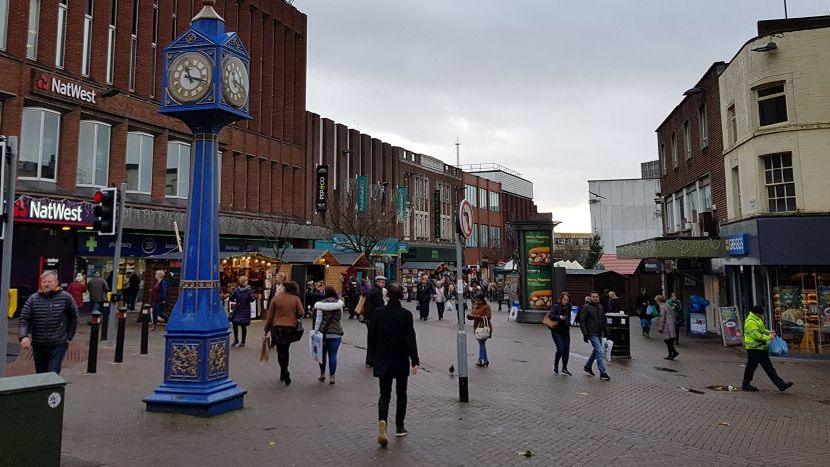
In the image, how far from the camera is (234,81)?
8.39m

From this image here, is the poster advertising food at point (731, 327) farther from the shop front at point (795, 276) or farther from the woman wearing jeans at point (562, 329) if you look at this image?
the woman wearing jeans at point (562, 329)

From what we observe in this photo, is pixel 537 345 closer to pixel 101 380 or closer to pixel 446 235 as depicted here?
pixel 101 380

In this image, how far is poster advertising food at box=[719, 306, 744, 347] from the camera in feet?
56.3

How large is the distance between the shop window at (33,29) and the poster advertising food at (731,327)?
83.3 feet

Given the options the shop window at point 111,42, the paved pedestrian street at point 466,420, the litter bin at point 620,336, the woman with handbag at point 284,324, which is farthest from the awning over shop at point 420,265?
the woman with handbag at point 284,324

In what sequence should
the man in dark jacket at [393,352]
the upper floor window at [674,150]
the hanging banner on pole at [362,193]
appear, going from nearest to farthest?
the man in dark jacket at [393,352] < the upper floor window at [674,150] < the hanging banner on pole at [362,193]

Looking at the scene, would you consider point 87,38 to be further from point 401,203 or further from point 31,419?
point 401,203

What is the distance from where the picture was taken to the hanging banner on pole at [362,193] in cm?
4400

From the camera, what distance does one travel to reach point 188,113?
809 cm

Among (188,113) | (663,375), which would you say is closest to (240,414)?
(188,113)

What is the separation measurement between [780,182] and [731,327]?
14.8 feet

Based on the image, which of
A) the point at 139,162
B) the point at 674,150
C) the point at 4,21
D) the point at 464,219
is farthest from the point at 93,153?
the point at 674,150

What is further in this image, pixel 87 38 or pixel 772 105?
pixel 87 38

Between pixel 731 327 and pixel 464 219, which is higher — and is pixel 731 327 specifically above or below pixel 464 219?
below
